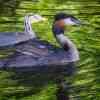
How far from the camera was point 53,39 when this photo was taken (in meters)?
5.98

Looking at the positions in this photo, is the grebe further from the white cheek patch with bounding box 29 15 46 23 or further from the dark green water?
the white cheek patch with bounding box 29 15 46 23

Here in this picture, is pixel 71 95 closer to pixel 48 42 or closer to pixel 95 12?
pixel 48 42

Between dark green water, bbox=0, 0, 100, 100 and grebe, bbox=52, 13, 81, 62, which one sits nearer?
dark green water, bbox=0, 0, 100, 100

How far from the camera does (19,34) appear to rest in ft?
19.2

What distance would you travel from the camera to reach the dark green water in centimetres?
585

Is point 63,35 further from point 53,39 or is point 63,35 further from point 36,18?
point 36,18

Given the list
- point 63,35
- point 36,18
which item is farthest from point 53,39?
point 36,18

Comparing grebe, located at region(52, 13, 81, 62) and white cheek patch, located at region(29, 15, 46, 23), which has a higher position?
white cheek patch, located at region(29, 15, 46, 23)

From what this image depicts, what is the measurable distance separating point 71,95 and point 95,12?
116 centimetres

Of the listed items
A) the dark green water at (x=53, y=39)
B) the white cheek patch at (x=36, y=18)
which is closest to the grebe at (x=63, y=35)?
the dark green water at (x=53, y=39)

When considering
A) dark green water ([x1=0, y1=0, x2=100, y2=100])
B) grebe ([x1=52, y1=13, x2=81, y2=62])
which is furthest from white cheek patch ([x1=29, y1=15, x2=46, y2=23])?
grebe ([x1=52, y1=13, x2=81, y2=62])

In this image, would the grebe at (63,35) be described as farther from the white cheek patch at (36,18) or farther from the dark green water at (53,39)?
the white cheek patch at (36,18)

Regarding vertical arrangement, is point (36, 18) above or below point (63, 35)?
above

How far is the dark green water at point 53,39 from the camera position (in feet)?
19.2
